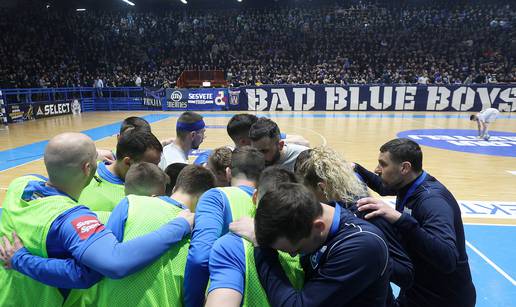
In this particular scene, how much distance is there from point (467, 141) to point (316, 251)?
39.2 feet

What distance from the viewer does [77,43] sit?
29.2m

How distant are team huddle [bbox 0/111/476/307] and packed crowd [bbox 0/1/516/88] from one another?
71.5 feet

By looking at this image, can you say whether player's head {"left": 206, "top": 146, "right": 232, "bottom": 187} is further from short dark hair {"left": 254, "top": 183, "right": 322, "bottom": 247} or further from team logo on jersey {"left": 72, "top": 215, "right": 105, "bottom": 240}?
short dark hair {"left": 254, "top": 183, "right": 322, "bottom": 247}

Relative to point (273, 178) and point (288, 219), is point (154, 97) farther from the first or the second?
point (288, 219)

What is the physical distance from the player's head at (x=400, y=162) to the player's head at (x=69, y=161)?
5.95ft

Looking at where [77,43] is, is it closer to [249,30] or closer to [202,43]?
[202,43]

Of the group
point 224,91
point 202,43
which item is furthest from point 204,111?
point 202,43

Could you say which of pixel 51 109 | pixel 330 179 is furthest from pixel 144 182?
pixel 51 109

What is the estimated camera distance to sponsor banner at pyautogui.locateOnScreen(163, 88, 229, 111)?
22062 mm

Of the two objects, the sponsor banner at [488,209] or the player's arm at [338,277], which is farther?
the sponsor banner at [488,209]

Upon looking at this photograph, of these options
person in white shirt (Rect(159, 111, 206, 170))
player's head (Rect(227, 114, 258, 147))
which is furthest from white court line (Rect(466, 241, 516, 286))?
person in white shirt (Rect(159, 111, 206, 170))

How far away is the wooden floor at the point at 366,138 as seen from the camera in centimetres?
715

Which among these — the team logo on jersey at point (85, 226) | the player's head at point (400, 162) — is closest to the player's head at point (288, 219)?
the team logo on jersey at point (85, 226)

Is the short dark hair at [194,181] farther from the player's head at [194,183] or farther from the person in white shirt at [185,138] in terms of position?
the person in white shirt at [185,138]
